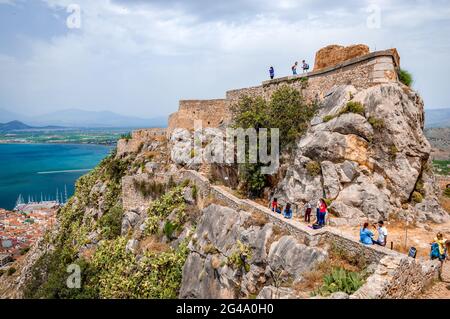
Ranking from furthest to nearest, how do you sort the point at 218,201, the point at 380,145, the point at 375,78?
the point at 218,201 → the point at 375,78 → the point at 380,145

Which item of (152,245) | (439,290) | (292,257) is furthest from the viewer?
(152,245)

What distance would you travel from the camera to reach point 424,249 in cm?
1058

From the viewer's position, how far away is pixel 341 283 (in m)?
8.06

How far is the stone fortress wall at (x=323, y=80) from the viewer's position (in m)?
14.7

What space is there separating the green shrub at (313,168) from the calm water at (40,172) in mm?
104963

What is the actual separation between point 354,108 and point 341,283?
8.42 meters

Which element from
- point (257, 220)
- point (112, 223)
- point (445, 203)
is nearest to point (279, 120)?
point (257, 220)

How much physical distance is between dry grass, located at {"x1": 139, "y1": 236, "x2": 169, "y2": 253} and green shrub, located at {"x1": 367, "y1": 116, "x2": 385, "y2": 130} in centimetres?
1087

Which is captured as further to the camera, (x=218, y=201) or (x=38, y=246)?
(x=38, y=246)

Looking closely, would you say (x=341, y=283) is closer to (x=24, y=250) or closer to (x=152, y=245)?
(x=152, y=245)
